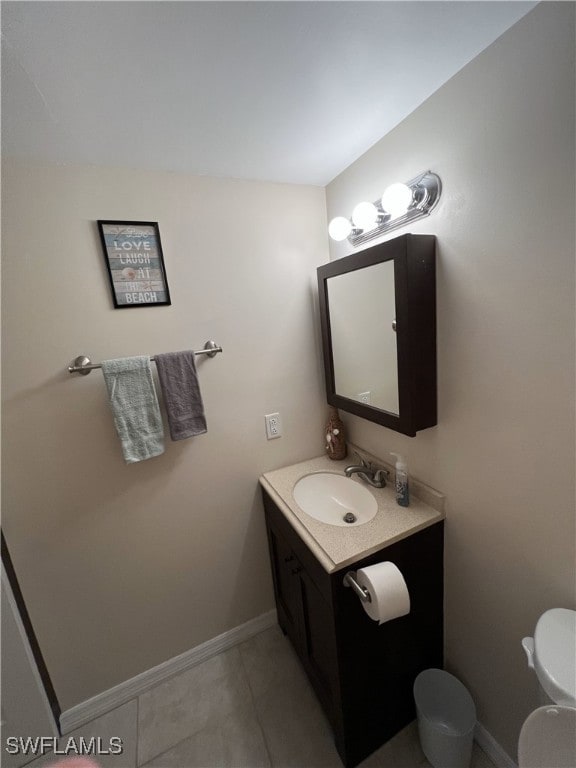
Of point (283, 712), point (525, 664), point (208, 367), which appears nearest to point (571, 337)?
point (525, 664)

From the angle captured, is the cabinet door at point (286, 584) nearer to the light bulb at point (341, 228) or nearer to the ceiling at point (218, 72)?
the light bulb at point (341, 228)

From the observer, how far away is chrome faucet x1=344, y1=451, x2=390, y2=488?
1.34 metres

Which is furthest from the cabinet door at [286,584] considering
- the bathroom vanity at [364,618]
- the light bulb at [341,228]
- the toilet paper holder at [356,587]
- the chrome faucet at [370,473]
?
the light bulb at [341,228]

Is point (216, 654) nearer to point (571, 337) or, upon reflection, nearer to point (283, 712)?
point (283, 712)

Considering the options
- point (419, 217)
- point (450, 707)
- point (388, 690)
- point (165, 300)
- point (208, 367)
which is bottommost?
point (450, 707)

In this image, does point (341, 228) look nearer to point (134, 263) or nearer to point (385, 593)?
point (134, 263)

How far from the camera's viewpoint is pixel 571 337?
716 mm

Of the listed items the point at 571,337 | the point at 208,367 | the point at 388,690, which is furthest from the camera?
the point at 208,367

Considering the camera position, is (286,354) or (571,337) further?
(286,354)

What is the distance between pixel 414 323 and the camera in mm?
1018

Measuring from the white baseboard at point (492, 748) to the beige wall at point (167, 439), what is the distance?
99cm

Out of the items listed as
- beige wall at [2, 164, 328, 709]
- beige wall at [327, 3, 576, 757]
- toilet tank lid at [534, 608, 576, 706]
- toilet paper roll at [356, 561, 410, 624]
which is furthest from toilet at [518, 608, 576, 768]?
beige wall at [2, 164, 328, 709]

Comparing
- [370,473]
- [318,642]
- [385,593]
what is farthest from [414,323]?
[318,642]

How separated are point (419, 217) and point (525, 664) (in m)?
1.49
